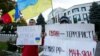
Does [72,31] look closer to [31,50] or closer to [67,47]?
[67,47]

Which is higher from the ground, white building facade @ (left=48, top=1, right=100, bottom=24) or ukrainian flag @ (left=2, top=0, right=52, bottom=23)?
white building facade @ (left=48, top=1, right=100, bottom=24)

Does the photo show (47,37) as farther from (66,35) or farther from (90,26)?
(90,26)

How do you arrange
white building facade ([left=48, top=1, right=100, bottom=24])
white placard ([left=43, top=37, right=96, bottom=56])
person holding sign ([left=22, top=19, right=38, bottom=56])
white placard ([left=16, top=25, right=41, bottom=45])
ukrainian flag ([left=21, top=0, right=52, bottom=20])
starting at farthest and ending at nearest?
white building facade ([left=48, top=1, right=100, bottom=24]) < ukrainian flag ([left=21, top=0, right=52, bottom=20]) < white placard ([left=16, top=25, right=41, bottom=45]) < person holding sign ([left=22, top=19, right=38, bottom=56]) < white placard ([left=43, top=37, right=96, bottom=56])

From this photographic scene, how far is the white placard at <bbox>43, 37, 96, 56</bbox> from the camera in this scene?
32.9 feet

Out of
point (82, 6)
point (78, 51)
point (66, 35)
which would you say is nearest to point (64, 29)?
point (66, 35)

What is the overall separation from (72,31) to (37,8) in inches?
89.6

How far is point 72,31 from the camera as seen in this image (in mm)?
10602

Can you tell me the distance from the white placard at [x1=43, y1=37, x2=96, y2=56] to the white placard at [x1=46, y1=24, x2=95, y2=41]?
114 mm

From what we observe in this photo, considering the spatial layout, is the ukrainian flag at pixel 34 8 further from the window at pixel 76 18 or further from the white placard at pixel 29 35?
the window at pixel 76 18

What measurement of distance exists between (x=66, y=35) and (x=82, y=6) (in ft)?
363

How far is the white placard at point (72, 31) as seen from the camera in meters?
10.0

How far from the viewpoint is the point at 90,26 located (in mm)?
9922

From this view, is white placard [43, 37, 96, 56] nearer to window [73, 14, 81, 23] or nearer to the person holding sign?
the person holding sign

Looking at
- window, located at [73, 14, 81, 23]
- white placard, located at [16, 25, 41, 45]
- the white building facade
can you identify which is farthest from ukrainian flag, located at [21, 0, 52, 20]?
the white building facade
